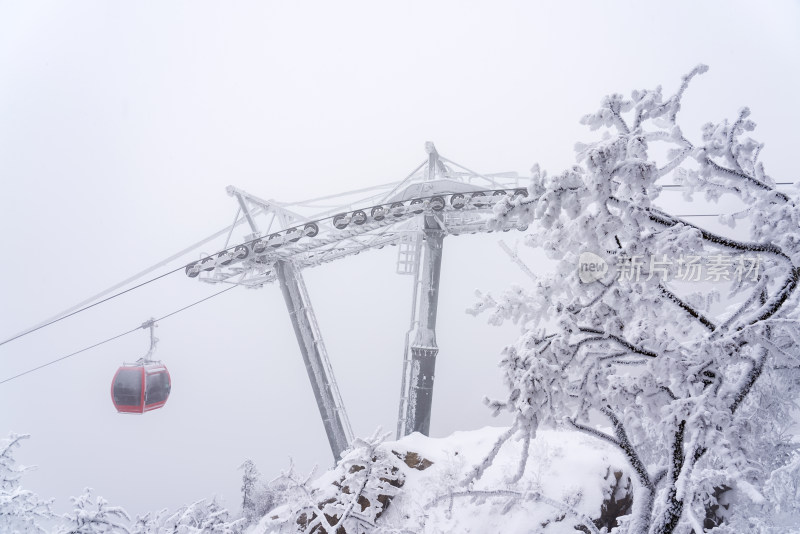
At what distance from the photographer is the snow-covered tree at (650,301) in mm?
2525

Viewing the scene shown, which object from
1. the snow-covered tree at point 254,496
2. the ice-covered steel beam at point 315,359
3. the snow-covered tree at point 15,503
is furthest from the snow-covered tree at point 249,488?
the snow-covered tree at point 15,503

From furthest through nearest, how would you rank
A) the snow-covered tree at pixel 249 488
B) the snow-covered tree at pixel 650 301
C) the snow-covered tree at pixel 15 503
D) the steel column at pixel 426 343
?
the snow-covered tree at pixel 249 488, the steel column at pixel 426 343, the snow-covered tree at pixel 15 503, the snow-covered tree at pixel 650 301

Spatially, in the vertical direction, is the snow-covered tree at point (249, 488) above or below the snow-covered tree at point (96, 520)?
below

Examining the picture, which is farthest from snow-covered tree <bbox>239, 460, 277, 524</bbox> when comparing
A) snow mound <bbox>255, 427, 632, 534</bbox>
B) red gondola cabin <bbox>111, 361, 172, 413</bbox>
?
snow mound <bbox>255, 427, 632, 534</bbox>

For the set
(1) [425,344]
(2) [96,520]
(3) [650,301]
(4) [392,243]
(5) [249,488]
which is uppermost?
(4) [392,243]

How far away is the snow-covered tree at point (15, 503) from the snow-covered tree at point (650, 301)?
889cm

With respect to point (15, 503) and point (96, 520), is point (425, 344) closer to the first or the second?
point (96, 520)

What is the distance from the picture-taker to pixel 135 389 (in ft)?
33.1

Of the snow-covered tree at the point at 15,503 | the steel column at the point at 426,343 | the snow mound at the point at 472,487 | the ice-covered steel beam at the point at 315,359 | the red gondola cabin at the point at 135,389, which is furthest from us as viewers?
the ice-covered steel beam at the point at 315,359

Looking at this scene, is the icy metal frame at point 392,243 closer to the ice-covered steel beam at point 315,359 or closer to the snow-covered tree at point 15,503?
the ice-covered steel beam at point 315,359

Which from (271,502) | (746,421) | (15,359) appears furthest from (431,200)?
(15,359)

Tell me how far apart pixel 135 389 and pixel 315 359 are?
15.6 ft

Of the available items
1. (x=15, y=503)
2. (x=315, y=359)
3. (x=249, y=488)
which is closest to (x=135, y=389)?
(x=15, y=503)

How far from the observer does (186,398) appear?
162 meters
